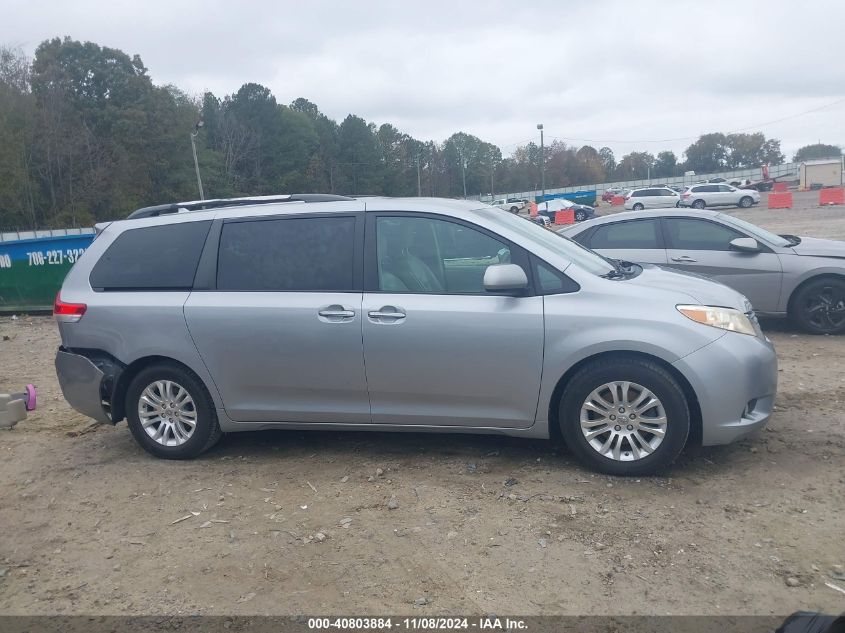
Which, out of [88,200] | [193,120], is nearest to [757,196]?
[193,120]

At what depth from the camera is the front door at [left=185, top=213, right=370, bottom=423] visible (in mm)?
4965

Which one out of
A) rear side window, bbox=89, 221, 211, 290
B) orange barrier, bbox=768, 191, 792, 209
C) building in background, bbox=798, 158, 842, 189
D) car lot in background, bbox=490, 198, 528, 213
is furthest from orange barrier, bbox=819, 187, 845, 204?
rear side window, bbox=89, 221, 211, 290

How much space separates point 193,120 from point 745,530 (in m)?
56.7

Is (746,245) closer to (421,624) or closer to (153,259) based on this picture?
(153,259)

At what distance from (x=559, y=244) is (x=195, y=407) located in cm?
288

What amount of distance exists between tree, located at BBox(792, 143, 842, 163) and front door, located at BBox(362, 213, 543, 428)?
383 feet

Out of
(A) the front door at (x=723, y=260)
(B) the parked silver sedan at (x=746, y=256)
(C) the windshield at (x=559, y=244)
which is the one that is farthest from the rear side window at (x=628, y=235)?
(C) the windshield at (x=559, y=244)

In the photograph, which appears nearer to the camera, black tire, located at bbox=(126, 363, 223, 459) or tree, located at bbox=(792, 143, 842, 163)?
black tire, located at bbox=(126, 363, 223, 459)

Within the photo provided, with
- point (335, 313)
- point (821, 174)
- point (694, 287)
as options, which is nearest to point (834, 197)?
point (821, 174)

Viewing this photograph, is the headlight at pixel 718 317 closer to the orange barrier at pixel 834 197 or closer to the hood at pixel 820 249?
the hood at pixel 820 249

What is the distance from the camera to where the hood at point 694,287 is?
4793 millimetres

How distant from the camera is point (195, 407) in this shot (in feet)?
17.4

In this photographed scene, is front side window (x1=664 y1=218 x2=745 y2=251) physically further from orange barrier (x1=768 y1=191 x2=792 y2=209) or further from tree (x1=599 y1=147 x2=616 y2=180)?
tree (x1=599 y1=147 x2=616 y2=180)

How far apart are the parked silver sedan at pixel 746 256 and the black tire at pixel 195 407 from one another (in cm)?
536
